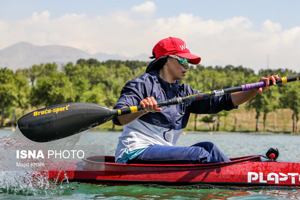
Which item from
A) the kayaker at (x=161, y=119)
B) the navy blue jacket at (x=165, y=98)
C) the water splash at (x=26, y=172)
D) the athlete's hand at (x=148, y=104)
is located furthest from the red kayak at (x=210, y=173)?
the athlete's hand at (x=148, y=104)

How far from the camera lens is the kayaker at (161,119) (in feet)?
15.8

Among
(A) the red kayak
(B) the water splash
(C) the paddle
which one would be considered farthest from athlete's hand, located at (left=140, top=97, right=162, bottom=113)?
(B) the water splash

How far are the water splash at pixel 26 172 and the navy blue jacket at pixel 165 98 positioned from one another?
56.3 inches

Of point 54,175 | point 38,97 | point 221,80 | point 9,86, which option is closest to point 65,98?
point 38,97

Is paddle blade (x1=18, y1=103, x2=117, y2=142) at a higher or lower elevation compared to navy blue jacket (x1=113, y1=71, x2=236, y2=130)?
lower

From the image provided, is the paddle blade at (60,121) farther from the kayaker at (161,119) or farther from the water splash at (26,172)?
the kayaker at (161,119)

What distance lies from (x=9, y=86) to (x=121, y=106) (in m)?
65.7

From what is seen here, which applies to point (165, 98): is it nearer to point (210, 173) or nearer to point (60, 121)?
point (210, 173)

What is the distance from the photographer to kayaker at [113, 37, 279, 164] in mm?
4816

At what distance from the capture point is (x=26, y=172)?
5.48m

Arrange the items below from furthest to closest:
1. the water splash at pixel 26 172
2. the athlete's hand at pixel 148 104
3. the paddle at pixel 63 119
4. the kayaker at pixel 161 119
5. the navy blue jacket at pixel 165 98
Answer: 1. the water splash at pixel 26 172
2. the paddle at pixel 63 119
3. the kayaker at pixel 161 119
4. the navy blue jacket at pixel 165 98
5. the athlete's hand at pixel 148 104

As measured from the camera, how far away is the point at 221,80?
427 feet

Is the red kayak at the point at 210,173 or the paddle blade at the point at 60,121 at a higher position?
the paddle blade at the point at 60,121

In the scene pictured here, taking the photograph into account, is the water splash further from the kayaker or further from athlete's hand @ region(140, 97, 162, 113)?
athlete's hand @ region(140, 97, 162, 113)
